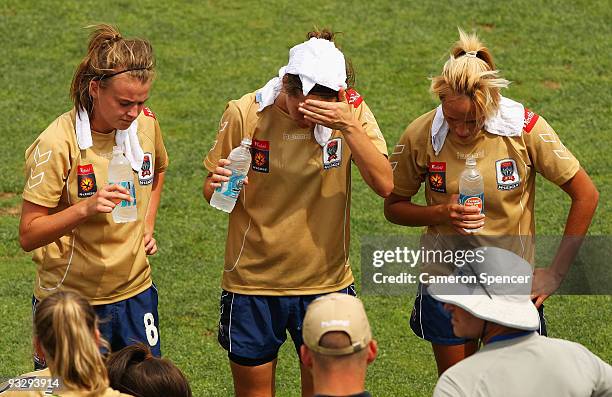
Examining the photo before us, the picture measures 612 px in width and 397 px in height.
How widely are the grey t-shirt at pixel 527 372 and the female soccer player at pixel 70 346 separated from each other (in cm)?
132

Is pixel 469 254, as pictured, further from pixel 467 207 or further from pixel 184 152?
pixel 184 152

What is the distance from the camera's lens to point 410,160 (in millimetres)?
6520

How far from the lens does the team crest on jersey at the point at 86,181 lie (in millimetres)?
5996

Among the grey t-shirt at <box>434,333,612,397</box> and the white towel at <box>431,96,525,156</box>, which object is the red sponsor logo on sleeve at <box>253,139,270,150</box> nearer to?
the white towel at <box>431,96,525,156</box>

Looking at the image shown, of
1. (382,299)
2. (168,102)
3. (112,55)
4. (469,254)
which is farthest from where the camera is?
(168,102)

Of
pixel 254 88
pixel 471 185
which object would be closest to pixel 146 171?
pixel 471 185

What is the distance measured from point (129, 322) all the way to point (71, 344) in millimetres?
Answer: 1537

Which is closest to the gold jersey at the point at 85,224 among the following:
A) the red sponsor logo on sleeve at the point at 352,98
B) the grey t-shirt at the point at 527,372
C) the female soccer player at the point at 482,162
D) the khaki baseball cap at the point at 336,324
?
the red sponsor logo on sleeve at the point at 352,98

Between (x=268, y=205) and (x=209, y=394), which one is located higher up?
(x=268, y=205)

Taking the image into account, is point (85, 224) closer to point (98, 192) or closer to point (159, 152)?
point (98, 192)

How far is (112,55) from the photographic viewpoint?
5.98 metres

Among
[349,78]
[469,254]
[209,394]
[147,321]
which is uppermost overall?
[349,78]

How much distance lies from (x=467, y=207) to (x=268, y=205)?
3.27 feet

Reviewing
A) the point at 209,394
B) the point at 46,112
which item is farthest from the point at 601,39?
the point at 209,394
